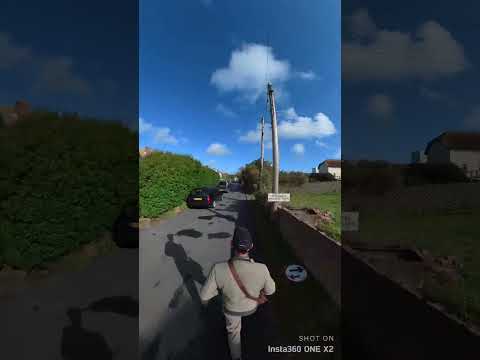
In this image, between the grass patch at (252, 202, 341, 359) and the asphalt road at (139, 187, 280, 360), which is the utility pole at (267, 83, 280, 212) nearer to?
the asphalt road at (139, 187, 280, 360)

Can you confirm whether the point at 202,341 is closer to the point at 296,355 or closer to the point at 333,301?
the point at 296,355

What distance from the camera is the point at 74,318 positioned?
9.41 feet

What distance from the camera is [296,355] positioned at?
233 cm

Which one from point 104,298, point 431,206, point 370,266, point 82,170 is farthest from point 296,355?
point 431,206

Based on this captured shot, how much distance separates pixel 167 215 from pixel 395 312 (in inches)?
368

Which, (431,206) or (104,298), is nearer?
(104,298)

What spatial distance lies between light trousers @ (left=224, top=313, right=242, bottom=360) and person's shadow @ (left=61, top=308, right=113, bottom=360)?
1557mm

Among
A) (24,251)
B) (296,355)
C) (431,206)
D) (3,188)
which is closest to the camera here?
(296,355)

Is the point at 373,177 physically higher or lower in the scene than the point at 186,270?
higher

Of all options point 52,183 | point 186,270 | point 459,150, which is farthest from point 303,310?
point 52,183

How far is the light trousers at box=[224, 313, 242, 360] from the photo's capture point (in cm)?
194

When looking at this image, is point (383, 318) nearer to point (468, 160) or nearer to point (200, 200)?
point (468, 160)

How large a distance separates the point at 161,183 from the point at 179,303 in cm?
729

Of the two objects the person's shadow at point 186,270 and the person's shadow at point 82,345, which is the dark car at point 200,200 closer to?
the person's shadow at point 186,270
